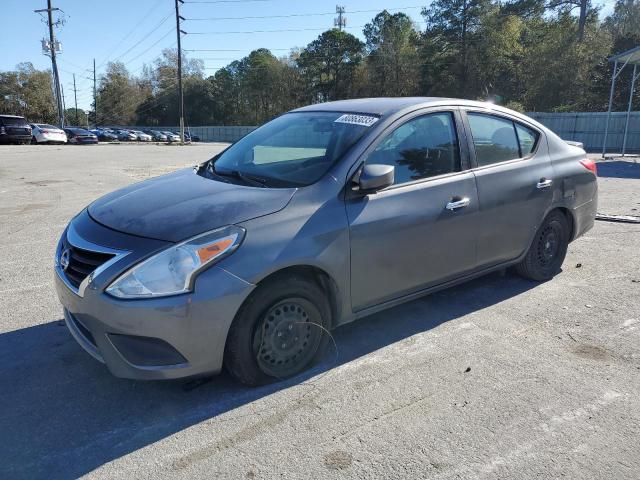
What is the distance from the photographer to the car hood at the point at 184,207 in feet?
9.13

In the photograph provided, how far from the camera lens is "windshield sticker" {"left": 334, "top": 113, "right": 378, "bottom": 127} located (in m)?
3.51

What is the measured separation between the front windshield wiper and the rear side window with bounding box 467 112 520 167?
1791 millimetres

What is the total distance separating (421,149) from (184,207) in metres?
1.80

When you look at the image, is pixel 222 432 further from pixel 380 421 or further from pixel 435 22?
pixel 435 22

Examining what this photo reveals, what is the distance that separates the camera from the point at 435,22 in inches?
1991

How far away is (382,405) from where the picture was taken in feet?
9.40

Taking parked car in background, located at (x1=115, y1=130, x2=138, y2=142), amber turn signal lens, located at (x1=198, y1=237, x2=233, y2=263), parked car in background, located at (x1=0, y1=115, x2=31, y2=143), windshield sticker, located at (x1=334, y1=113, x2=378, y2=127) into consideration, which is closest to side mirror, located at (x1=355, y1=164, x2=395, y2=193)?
windshield sticker, located at (x1=334, y1=113, x2=378, y2=127)

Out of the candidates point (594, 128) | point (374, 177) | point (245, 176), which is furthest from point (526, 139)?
point (594, 128)

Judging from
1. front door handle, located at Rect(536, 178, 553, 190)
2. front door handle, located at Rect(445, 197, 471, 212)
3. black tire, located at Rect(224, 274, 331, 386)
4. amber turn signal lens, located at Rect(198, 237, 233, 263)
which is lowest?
black tire, located at Rect(224, 274, 331, 386)

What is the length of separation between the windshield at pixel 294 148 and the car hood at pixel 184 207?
26 centimetres

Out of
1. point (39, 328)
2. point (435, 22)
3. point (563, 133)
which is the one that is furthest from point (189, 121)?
point (39, 328)

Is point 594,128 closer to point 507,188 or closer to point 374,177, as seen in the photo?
point 507,188

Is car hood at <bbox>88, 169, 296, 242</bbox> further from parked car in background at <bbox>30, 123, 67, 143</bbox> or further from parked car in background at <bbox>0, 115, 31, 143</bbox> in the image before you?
parked car in background at <bbox>30, 123, 67, 143</bbox>

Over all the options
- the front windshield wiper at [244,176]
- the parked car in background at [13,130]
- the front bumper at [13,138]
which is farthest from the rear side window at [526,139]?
the front bumper at [13,138]
